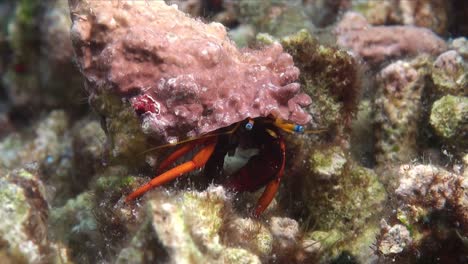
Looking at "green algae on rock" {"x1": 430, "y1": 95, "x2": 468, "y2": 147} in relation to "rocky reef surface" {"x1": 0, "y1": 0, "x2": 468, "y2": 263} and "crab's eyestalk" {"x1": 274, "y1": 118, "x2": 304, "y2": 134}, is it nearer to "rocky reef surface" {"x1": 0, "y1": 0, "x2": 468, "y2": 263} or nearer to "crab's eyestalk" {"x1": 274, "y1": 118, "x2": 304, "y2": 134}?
"rocky reef surface" {"x1": 0, "y1": 0, "x2": 468, "y2": 263}

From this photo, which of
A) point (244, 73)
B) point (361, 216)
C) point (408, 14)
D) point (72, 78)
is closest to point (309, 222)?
point (361, 216)

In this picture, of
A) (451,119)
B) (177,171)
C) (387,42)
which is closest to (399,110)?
(451,119)

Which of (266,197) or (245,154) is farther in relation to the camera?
(245,154)

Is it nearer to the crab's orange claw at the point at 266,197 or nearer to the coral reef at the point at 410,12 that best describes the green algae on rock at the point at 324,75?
the crab's orange claw at the point at 266,197

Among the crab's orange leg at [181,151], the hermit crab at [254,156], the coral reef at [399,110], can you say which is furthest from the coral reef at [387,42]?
the crab's orange leg at [181,151]

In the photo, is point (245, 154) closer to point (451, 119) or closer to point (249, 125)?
point (249, 125)
